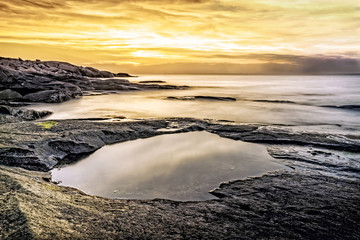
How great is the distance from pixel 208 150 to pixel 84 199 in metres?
4.20

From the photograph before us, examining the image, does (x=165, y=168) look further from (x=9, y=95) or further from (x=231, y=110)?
(x=9, y=95)

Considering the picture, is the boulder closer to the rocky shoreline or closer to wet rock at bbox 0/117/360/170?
wet rock at bbox 0/117/360/170

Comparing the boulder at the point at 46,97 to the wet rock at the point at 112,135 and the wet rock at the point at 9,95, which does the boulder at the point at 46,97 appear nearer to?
the wet rock at the point at 9,95

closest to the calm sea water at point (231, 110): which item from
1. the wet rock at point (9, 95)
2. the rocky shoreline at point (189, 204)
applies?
the wet rock at point (9, 95)

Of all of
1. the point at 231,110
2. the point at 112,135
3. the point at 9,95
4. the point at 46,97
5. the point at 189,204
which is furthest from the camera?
the point at 9,95

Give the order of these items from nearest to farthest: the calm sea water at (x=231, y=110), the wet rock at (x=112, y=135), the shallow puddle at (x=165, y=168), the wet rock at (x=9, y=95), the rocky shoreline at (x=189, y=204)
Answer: the rocky shoreline at (x=189, y=204) < the shallow puddle at (x=165, y=168) < the wet rock at (x=112, y=135) < the calm sea water at (x=231, y=110) < the wet rock at (x=9, y=95)

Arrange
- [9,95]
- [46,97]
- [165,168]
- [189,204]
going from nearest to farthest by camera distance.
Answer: [189,204] < [165,168] < [46,97] < [9,95]

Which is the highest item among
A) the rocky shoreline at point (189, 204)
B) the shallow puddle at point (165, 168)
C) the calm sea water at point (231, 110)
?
the calm sea water at point (231, 110)

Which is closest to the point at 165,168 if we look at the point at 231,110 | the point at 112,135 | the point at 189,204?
the point at 189,204

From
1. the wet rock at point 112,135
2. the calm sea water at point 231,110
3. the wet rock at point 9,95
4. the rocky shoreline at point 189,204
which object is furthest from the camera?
the wet rock at point 9,95

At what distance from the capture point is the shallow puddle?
5172 millimetres

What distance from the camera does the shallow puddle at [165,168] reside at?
517cm

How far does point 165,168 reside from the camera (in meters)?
6.49

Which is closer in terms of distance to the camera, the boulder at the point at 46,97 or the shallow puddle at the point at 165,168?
the shallow puddle at the point at 165,168
